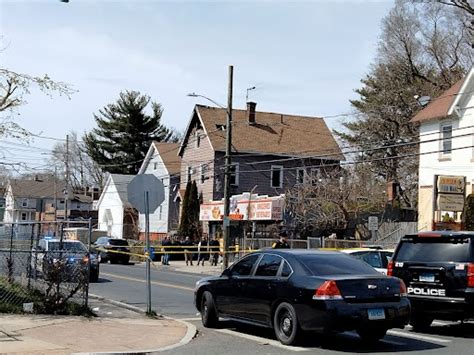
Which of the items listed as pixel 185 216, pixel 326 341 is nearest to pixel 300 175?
pixel 185 216

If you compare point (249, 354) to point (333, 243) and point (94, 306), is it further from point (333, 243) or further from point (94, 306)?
point (333, 243)

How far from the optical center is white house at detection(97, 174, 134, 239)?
213 ft

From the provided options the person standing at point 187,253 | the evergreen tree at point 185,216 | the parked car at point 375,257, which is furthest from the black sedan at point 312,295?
the evergreen tree at point 185,216

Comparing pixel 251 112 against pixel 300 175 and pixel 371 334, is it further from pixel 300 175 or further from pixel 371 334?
pixel 371 334

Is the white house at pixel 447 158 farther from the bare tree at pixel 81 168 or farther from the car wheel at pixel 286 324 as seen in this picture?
the bare tree at pixel 81 168

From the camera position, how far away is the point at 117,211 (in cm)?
6781

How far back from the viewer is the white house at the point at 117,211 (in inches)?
2554

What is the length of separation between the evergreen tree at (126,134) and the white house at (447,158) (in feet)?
163

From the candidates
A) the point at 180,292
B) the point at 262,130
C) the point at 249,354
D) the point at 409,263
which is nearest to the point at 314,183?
the point at 262,130

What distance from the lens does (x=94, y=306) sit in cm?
1589

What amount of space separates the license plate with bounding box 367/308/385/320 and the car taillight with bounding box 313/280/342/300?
53 cm

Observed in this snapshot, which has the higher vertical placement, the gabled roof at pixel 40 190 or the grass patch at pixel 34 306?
the gabled roof at pixel 40 190

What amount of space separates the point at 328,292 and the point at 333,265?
971mm

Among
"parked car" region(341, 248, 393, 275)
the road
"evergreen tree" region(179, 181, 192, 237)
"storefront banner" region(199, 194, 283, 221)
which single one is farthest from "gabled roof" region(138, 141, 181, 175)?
the road
